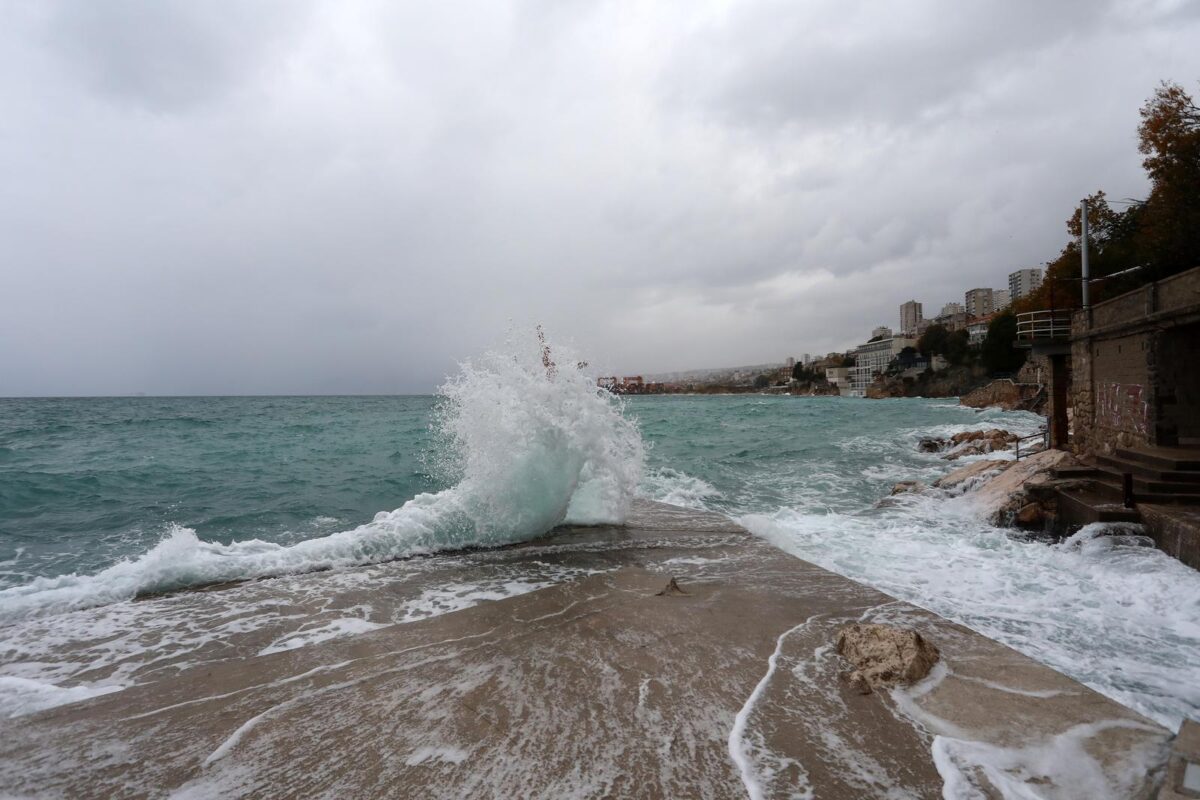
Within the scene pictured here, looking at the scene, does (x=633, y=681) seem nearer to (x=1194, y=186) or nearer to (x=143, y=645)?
(x=143, y=645)

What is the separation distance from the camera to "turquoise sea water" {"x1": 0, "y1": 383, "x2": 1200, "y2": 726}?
18.1ft

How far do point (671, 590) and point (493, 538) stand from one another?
11.6 feet

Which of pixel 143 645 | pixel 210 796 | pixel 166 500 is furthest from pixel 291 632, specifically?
pixel 166 500

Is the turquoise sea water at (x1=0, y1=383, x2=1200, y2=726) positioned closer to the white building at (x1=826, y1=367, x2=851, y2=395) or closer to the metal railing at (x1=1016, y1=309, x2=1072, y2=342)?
the metal railing at (x1=1016, y1=309, x2=1072, y2=342)

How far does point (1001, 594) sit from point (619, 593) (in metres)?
4.37

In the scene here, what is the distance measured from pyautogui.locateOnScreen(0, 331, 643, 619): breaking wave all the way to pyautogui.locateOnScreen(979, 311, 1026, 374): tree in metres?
65.6

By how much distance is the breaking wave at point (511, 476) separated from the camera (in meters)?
7.75

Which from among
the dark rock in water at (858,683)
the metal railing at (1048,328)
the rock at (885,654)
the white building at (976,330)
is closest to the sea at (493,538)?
the rock at (885,654)

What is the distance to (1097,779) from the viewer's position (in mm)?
2873

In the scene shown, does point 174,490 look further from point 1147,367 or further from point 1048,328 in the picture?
point 1048,328

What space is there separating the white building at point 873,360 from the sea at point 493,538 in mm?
114343

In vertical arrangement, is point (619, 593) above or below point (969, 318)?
below

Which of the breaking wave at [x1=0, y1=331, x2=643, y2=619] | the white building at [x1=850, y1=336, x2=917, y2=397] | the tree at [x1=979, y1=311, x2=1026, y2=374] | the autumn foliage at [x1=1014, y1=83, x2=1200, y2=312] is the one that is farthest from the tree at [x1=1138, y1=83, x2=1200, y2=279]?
the white building at [x1=850, y1=336, x2=917, y2=397]

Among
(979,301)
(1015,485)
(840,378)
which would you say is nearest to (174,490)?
(1015,485)
